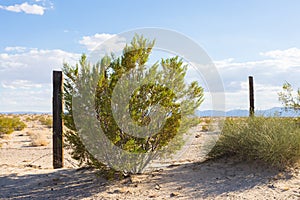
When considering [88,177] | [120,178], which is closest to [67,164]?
[88,177]

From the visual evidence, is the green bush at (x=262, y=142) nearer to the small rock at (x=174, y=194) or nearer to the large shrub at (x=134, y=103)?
the large shrub at (x=134, y=103)

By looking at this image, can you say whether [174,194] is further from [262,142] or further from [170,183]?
[262,142]

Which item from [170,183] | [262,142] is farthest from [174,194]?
[262,142]

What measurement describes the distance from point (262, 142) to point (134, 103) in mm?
2867

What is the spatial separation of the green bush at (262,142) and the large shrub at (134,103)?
1354 millimetres

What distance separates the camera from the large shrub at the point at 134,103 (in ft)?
22.1

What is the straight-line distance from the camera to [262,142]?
7520 mm

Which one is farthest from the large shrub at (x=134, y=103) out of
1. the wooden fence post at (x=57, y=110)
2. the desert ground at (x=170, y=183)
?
the wooden fence post at (x=57, y=110)

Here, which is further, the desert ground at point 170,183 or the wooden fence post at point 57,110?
the wooden fence post at point 57,110

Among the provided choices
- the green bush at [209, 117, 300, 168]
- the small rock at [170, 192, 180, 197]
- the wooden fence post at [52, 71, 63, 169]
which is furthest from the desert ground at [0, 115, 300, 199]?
the wooden fence post at [52, 71, 63, 169]

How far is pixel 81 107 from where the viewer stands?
22.3 ft

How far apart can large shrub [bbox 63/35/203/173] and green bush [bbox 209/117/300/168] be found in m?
1.35

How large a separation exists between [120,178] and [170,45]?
3.09m

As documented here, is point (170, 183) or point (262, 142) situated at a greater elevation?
point (262, 142)
